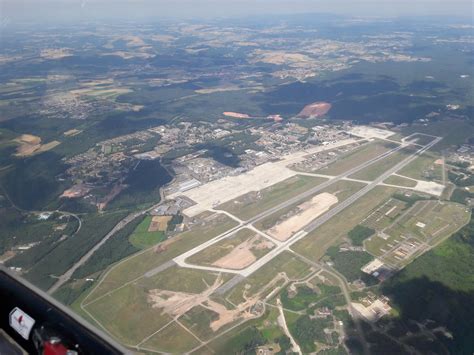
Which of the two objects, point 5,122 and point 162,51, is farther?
point 162,51

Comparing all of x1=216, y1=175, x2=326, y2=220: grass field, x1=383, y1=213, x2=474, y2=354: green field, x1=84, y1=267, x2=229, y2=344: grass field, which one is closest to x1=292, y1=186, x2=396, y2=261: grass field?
x1=216, y1=175, x2=326, y2=220: grass field

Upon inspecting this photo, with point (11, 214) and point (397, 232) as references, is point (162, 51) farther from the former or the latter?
point (397, 232)

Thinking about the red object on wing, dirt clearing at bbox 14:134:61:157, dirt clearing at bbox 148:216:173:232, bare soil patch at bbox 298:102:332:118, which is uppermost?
the red object on wing

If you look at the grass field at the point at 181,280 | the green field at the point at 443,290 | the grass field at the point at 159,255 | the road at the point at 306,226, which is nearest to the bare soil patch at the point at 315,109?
the road at the point at 306,226

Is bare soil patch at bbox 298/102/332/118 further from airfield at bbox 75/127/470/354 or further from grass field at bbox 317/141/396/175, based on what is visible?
airfield at bbox 75/127/470/354

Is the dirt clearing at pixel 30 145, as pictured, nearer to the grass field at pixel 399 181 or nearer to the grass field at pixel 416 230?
the grass field at pixel 399 181

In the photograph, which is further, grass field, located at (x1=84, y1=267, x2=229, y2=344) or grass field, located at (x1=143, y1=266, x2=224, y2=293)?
grass field, located at (x1=143, y1=266, x2=224, y2=293)

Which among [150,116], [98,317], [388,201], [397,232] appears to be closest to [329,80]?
[150,116]
